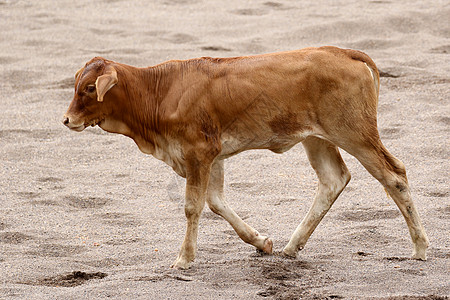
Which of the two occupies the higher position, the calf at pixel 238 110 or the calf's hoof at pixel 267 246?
the calf at pixel 238 110

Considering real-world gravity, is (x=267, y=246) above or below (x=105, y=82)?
below

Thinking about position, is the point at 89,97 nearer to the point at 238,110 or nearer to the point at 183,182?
the point at 238,110

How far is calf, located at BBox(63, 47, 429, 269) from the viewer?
5.84 meters

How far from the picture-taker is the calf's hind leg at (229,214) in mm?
6211

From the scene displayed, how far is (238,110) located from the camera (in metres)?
5.89

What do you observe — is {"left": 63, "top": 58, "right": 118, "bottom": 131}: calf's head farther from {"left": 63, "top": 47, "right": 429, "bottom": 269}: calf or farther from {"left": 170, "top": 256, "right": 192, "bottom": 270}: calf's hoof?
{"left": 170, "top": 256, "right": 192, "bottom": 270}: calf's hoof

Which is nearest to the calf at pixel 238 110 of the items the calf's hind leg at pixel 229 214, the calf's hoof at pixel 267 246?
the calf's hind leg at pixel 229 214

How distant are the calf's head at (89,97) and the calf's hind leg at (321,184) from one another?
1.60 meters

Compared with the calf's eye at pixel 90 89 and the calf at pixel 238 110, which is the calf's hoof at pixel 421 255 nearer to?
the calf at pixel 238 110

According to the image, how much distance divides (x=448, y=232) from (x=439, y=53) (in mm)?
5097

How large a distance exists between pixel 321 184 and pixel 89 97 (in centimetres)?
185

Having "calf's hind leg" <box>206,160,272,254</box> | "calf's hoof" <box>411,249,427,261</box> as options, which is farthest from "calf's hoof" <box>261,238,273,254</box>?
"calf's hoof" <box>411,249,427,261</box>

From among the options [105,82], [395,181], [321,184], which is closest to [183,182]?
[321,184]

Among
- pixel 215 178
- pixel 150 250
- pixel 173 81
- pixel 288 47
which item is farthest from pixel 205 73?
pixel 288 47
